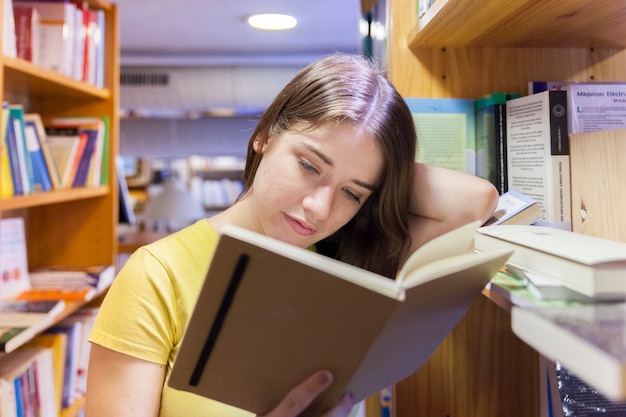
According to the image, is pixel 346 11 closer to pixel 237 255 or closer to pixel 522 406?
pixel 522 406

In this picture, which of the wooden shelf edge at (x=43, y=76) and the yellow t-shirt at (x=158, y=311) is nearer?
the yellow t-shirt at (x=158, y=311)

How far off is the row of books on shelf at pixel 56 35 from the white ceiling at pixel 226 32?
1163mm

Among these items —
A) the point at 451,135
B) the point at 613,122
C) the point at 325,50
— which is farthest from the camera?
the point at 325,50

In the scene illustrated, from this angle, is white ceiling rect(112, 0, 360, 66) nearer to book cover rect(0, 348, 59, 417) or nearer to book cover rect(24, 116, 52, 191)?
book cover rect(24, 116, 52, 191)

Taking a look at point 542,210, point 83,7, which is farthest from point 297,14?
point 542,210

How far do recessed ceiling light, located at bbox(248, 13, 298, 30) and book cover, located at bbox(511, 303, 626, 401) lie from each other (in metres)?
3.16

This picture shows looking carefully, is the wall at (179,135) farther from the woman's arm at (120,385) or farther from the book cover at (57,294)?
the woman's arm at (120,385)

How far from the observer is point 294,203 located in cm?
83

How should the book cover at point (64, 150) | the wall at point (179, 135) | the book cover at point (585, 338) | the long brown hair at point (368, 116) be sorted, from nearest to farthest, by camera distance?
the book cover at point (585, 338) → the long brown hair at point (368, 116) → the book cover at point (64, 150) → the wall at point (179, 135)

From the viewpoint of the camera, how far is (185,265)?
0.86m

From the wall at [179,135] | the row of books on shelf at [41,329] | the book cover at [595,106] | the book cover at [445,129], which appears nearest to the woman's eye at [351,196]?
the book cover at [445,129]

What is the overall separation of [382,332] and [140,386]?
0.43m

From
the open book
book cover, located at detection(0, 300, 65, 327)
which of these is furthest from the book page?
book cover, located at detection(0, 300, 65, 327)

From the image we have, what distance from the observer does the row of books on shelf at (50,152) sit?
1535 millimetres
